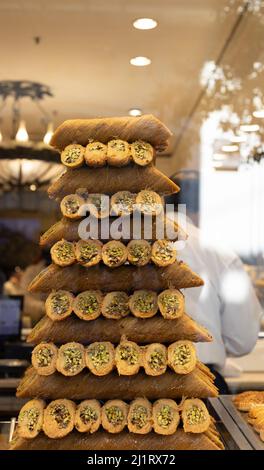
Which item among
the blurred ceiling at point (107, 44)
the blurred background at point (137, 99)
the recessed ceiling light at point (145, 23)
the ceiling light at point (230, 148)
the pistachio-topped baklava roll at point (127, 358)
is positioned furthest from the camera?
the ceiling light at point (230, 148)

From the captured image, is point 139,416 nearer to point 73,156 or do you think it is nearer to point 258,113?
point 73,156

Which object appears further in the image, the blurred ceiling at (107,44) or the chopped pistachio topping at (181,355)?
the blurred ceiling at (107,44)

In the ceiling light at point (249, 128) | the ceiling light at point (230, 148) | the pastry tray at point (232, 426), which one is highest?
the ceiling light at point (249, 128)

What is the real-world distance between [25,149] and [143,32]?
694mm

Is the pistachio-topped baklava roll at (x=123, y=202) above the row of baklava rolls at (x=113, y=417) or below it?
above

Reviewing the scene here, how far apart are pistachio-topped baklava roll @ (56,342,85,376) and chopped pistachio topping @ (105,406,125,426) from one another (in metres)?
0.13

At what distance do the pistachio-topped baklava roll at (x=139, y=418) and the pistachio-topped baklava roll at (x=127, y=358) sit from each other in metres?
0.09

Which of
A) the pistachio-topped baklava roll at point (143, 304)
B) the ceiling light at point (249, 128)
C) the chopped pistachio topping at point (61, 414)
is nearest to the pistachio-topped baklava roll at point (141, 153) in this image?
the pistachio-topped baklava roll at point (143, 304)

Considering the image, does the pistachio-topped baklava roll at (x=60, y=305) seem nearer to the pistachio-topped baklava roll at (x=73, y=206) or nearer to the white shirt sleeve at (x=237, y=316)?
the pistachio-topped baklava roll at (x=73, y=206)

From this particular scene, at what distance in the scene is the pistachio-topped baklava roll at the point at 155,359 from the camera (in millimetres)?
1889

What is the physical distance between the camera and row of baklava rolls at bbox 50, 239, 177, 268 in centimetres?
192

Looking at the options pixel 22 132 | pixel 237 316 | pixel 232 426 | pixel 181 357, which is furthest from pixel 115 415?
pixel 22 132

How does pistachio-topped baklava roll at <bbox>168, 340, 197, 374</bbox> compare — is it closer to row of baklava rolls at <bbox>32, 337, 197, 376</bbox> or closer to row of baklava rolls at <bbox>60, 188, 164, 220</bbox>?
row of baklava rolls at <bbox>32, 337, 197, 376</bbox>

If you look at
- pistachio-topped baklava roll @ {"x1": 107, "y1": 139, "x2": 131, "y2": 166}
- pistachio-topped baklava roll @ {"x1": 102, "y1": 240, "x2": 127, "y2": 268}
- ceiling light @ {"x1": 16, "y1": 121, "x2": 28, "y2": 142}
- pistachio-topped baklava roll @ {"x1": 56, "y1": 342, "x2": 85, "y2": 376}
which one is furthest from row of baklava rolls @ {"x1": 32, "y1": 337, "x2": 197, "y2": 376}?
ceiling light @ {"x1": 16, "y1": 121, "x2": 28, "y2": 142}
